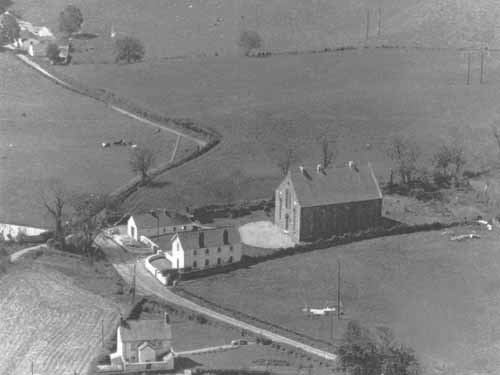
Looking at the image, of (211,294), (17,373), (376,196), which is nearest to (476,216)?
(376,196)

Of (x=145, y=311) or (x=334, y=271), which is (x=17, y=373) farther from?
(x=334, y=271)

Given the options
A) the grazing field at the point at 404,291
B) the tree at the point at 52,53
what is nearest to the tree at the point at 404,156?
the grazing field at the point at 404,291

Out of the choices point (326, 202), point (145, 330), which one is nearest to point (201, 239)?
point (326, 202)

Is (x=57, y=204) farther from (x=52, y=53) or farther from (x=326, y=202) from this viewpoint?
(x=52, y=53)

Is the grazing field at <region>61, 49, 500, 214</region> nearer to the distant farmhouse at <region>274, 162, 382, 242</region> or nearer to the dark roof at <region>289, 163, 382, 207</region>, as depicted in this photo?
the distant farmhouse at <region>274, 162, 382, 242</region>

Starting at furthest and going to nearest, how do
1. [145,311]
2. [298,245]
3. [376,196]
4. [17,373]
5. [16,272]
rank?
[376,196] < [298,245] < [16,272] < [145,311] < [17,373]

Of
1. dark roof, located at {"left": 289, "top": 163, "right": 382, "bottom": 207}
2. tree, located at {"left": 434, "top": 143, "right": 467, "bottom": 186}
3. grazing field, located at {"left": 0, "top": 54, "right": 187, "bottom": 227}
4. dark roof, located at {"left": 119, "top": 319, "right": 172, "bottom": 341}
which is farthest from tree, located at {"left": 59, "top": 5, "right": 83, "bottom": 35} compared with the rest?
dark roof, located at {"left": 119, "top": 319, "right": 172, "bottom": 341}
